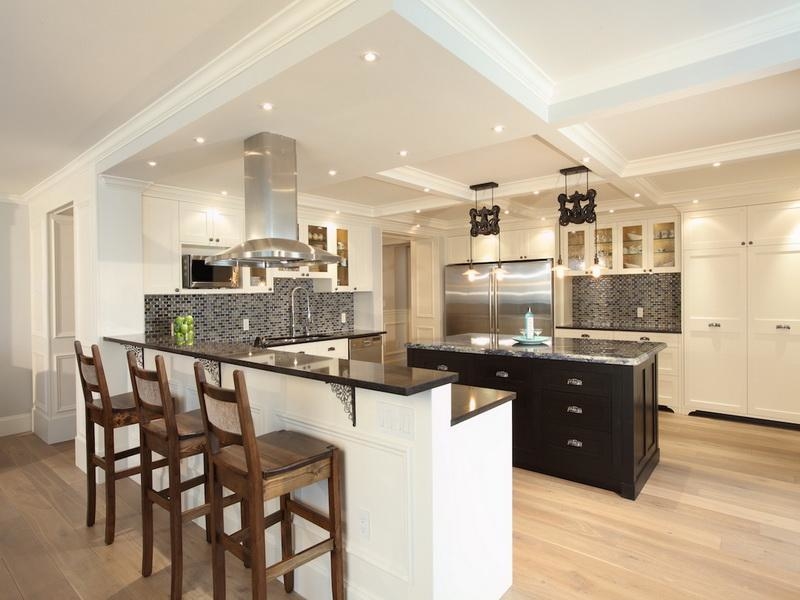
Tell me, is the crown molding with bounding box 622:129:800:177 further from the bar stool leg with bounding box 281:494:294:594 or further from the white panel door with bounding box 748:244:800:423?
the bar stool leg with bounding box 281:494:294:594

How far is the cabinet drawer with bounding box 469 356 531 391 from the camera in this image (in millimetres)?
3594

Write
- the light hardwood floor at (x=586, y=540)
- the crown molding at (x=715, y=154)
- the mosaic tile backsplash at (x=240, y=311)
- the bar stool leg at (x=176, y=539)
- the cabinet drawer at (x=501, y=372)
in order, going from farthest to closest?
the mosaic tile backsplash at (x=240, y=311), the cabinet drawer at (x=501, y=372), the crown molding at (x=715, y=154), the light hardwood floor at (x=586, y=540), the bar stool leg at (x=176, y=539)

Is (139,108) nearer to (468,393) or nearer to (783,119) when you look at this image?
(468,393)

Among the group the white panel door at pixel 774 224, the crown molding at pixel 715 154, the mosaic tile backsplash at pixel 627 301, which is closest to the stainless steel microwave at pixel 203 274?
the crown molding at pixel 715 154

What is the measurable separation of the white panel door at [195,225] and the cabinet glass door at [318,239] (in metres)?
1.20

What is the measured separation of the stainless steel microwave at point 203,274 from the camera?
434 cm

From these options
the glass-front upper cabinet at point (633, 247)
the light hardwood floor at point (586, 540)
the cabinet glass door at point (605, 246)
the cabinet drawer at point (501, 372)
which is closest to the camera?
the light hardwood floor at point (586, 540)

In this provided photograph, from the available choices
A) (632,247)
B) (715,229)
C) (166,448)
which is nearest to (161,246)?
(166,448)

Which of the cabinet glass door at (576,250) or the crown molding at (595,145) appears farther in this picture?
the cabinet glass door at (576,250)

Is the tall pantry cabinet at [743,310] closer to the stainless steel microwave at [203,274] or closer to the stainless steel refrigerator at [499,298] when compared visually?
the stainless steel refrigerator at [499,298]

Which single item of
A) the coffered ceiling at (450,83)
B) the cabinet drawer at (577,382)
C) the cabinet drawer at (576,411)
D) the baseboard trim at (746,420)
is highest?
the coffered ceiling at (450,83)

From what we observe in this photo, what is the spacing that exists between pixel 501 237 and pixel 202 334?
13.3 ft

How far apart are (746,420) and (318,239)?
4963mm

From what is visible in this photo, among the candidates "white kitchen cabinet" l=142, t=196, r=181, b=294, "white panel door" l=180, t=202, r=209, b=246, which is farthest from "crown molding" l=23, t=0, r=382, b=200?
"white panel door" l=180, t=202, r=209, b=246
